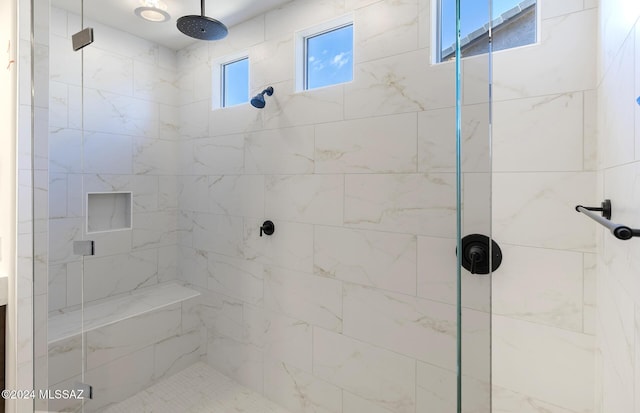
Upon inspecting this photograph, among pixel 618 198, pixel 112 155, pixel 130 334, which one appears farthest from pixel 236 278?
pixel 618 198

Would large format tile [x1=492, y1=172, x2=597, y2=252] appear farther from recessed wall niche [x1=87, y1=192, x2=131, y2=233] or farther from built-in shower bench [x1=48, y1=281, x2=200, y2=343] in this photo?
recessed wall niche [x1=87, y1=192, x2=131, y2=233]

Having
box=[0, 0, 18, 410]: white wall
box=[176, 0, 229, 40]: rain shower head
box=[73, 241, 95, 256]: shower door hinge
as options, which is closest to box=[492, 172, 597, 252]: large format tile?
box=[176, 0, 229, 40]: rain shower head

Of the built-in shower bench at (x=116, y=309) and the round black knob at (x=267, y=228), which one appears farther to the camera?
the round black knob at (x=267, y=228)

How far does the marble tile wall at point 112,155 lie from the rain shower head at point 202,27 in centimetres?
18

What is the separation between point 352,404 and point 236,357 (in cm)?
76


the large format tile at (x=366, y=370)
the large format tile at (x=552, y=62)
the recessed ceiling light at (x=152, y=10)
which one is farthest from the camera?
the recessed ceiling light at (x=152, y=10)

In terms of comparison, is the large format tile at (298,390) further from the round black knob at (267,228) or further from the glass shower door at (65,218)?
the glass shower door at (65,218)

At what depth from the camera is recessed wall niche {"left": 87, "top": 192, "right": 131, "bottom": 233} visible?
59.8 inches

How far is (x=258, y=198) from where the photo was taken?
1.68 metres

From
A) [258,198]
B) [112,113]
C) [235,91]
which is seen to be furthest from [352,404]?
[112,113]

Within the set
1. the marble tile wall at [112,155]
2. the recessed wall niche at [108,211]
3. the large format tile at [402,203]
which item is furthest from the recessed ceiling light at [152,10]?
the large format tile at [402,203]

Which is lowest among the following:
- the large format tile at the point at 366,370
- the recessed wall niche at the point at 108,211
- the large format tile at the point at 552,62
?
the large format tile at the point at 366,370

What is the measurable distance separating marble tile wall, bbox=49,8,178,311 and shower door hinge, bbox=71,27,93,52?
26 mm

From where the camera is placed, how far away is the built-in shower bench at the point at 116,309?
1.34 meters
